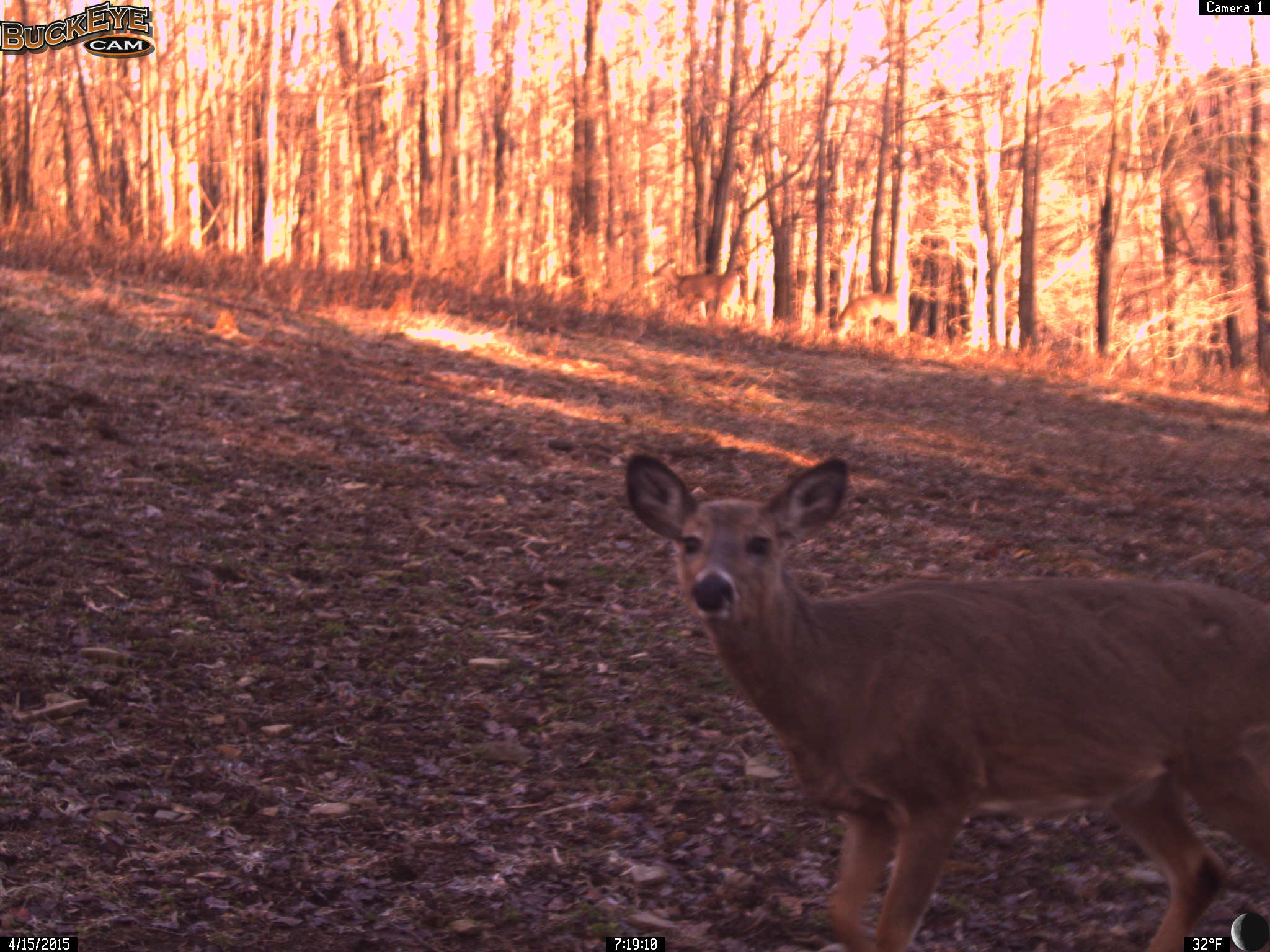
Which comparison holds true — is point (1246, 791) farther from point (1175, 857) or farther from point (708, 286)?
point (708, 286)

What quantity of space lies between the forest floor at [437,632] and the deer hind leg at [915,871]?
57 centimetres

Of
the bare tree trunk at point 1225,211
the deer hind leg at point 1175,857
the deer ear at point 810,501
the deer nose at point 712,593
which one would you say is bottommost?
the deer hind leg at point 1175,857

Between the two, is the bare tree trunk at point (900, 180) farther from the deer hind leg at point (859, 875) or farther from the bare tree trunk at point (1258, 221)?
the deer hind leg at point (859, 875)

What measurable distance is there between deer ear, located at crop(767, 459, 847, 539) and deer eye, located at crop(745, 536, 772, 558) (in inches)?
5.3

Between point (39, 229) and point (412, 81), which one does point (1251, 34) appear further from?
point (39, 229)

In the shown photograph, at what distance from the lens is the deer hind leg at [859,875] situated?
380 cm

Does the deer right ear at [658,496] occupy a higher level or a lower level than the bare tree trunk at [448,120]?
lower

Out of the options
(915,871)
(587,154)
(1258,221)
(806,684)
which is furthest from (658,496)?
(1258,221)

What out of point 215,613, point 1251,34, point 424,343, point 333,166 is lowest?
point 215,613

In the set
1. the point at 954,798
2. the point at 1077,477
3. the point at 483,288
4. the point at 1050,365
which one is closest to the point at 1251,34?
the point at 1050,365

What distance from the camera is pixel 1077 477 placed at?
10.9 m

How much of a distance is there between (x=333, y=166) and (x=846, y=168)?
25.2 m

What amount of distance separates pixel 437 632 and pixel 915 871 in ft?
11.7

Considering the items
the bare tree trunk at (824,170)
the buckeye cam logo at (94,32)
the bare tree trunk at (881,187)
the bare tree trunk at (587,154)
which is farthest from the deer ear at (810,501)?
the bare tree trunk at (881,187)
